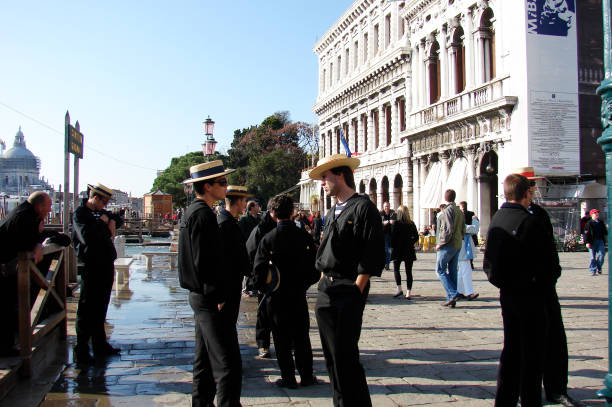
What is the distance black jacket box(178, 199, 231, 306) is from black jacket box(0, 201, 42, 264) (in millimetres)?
1914

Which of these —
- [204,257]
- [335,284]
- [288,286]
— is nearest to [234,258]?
[204,257]

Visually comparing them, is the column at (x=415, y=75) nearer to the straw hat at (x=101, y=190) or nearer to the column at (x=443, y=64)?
the column at (x=443, y=64)

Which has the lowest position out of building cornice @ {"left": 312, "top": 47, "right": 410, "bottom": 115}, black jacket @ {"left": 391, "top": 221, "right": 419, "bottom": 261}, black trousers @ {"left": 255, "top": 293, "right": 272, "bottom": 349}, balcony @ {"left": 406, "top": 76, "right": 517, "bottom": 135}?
black trousers @ {"left": 255, "top": 293, "right": 272, "bottom": 349}

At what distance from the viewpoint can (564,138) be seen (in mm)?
21203

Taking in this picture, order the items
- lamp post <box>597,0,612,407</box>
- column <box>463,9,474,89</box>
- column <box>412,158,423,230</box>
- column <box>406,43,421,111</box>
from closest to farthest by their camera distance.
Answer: lamp post <box>597,0,612,407</box> → column <box>463,9,474,89</box> → column <box>412,158,423,230</box> → column <box>406,43,421,111</box>

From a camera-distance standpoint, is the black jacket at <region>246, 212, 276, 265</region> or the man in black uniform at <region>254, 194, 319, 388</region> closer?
the man in black uniform at <region>254, 194, 319, 388</region>

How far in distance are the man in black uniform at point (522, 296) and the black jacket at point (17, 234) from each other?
4.01 meters

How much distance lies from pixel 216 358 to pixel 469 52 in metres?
23.1

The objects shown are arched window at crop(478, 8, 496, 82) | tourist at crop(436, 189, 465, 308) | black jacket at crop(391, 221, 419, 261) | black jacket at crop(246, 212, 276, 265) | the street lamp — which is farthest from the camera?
arched window at crop(478, 8, 496, 82)

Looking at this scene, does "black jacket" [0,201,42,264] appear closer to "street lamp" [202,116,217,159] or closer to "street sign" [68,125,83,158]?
"street sign" [68,125,83,158]

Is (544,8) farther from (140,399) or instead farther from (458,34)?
(140,399)

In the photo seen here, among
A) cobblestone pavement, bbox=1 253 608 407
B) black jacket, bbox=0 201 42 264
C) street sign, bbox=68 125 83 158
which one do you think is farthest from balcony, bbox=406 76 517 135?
black jacket, bbox=0 201 42 264

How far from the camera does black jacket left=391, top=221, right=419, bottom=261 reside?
9664 millimetres

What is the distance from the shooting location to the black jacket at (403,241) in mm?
9664
